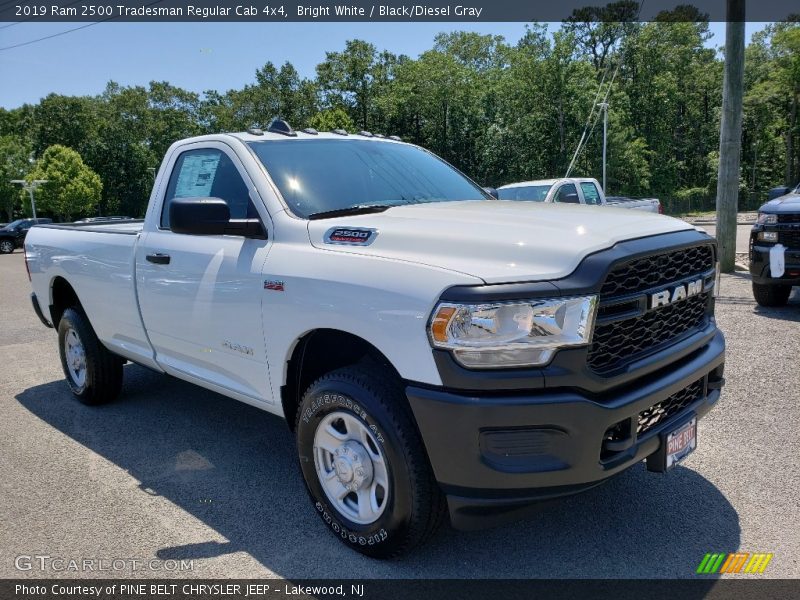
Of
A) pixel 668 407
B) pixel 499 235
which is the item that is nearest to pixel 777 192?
pixel 668 407

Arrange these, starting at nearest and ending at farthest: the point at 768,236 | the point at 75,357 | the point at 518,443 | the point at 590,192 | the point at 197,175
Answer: the point at 518,443
the point at 197,175
the point at 75,357
the point at 768,236
the point at 590,192

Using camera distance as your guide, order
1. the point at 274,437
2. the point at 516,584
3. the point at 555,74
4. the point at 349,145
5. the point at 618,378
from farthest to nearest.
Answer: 1. the point at 555,74
2. the point at 274,437
3. the point at 349,145
4. the point at 516,584
5. the point at 618,378

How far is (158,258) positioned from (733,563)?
11.5 ft

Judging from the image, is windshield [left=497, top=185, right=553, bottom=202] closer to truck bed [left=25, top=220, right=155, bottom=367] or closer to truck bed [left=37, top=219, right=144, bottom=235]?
truck bed [left=37, top=219, right=144, bottom=235]

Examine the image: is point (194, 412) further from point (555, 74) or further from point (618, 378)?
point (555, 74)

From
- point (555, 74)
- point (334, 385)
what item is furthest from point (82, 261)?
point (555, 74)

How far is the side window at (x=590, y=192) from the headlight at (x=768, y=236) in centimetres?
564

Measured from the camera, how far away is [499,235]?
2.75 meters

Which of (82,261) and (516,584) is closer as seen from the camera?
(516,584)

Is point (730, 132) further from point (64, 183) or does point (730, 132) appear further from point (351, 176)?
point (64, 183)

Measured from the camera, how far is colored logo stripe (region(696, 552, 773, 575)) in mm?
2811

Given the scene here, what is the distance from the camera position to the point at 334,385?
9.55 feet

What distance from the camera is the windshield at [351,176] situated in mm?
3570

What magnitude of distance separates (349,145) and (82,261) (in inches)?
94.9
